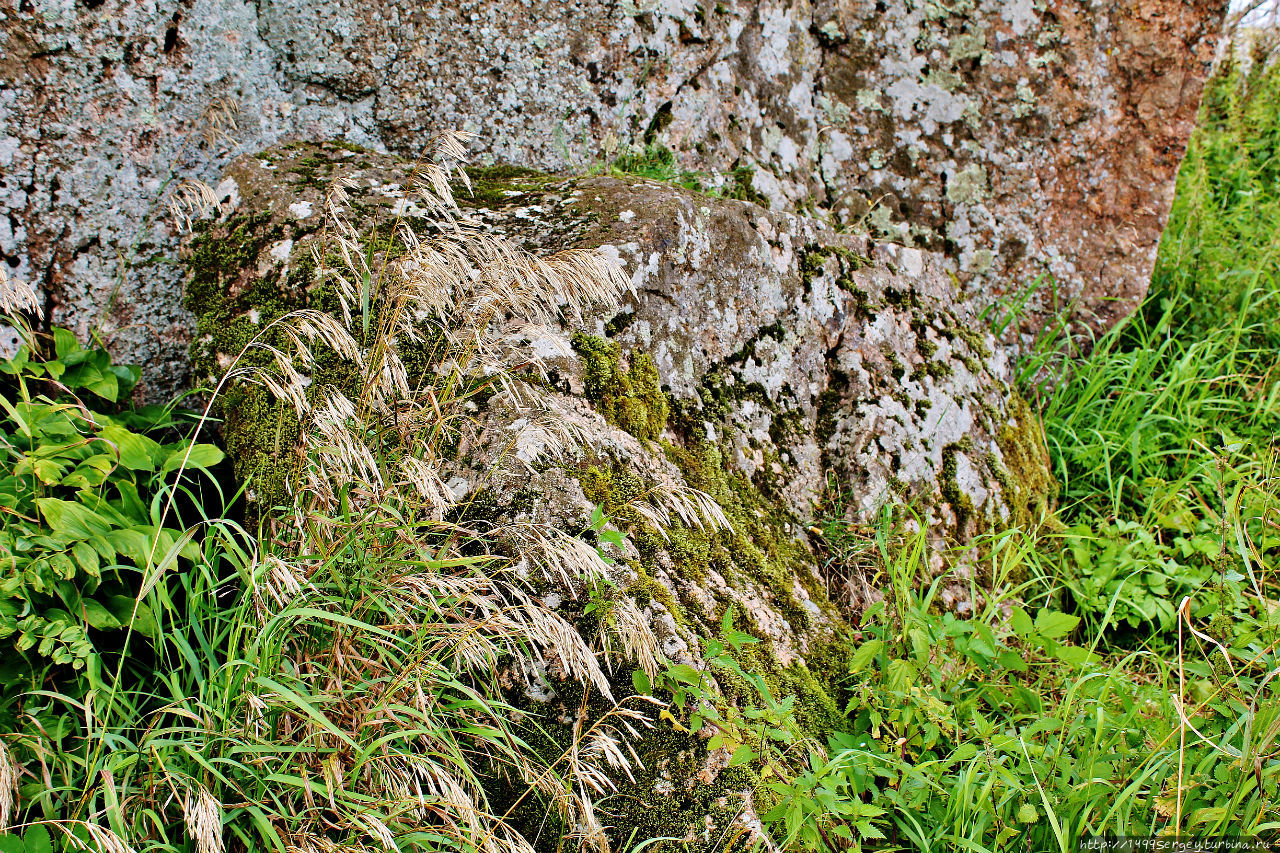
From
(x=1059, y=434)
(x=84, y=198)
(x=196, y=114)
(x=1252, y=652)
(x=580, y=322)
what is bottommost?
(x=1252, y=652)

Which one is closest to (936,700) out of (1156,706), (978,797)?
(978,797)

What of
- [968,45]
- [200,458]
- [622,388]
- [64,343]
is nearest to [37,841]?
[200,458]

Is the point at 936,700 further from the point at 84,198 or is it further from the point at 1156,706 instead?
the point at 84,198

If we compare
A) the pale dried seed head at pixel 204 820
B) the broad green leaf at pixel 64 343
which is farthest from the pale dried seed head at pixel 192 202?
the pale dried seed head at pixel 204 820

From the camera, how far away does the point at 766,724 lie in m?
1.80

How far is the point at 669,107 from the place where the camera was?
10.6 ft

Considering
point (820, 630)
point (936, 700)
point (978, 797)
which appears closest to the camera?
point (978, 797)

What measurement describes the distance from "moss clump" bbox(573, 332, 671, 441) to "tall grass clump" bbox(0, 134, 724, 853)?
0.78 feet

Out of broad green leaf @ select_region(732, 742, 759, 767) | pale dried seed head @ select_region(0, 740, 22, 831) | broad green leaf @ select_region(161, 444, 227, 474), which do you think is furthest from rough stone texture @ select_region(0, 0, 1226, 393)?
broad green leaf @ select_region(732, 742, 759, 767)

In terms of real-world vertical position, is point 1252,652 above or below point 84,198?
below

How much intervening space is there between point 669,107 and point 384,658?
2.58 metres

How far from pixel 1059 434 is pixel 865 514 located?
132cm

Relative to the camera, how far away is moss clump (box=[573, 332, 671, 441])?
2.25 meters

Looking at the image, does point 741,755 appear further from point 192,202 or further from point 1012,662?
point 192,202
